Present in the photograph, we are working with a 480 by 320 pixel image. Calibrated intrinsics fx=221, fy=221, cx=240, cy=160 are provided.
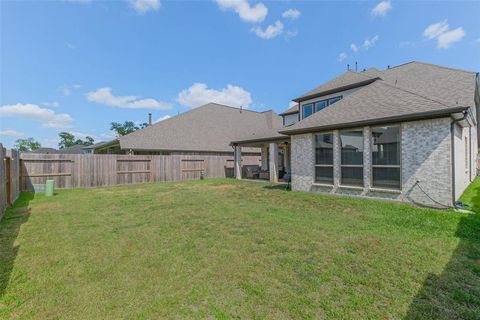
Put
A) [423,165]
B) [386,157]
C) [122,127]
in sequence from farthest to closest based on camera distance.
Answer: [122,127]
[386,157]
[423,165]

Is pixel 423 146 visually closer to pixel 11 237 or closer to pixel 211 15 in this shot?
pixel 11 237

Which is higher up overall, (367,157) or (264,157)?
(264,157)

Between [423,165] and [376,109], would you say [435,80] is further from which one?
[423,165]

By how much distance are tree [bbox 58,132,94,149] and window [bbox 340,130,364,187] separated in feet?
273

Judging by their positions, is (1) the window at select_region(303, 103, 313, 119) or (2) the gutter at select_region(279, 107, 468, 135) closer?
(2) the gutter at select_region(279, 107, 468, 135)

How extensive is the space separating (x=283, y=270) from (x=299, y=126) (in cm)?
863

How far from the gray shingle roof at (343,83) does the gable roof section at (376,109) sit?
248 centimetres

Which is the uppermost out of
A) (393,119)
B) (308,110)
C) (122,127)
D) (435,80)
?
(122,127)

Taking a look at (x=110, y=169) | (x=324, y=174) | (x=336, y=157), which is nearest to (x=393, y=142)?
(x=336, y=157)

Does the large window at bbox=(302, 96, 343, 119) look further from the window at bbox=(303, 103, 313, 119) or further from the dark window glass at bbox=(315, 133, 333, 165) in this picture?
the dark window glass at bbox=(315, 133, 333, 165)

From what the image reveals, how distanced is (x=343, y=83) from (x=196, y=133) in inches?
556

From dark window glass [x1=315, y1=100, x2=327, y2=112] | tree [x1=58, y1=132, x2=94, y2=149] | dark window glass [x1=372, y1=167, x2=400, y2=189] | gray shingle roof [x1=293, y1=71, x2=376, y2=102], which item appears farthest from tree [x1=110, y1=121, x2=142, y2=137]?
dark window glass [x1=372, y1=167, x2=400, y2=189]

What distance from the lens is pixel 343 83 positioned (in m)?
14.1

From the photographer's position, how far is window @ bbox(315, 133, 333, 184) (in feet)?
32.3
